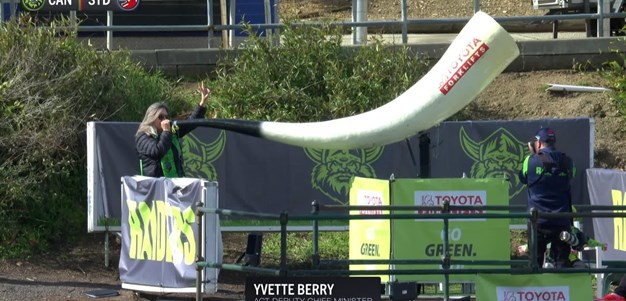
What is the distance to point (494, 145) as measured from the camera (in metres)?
14.0

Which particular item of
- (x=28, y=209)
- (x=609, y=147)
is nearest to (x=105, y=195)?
(x=28, y=209)

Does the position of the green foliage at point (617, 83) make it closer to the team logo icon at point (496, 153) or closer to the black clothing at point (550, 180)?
the team logo icon at point (496, 153)

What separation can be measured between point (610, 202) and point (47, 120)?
6.62 meters

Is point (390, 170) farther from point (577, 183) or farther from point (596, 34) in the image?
point (596, 34)

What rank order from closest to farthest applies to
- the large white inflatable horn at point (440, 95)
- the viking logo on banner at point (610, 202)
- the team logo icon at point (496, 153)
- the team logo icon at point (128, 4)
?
the large white inflatable horn at point (440, 95)
the viking logo on banner at point (610, 202)
the team logo icon at point (496, 153)
the team logo icon at point (128, 4)

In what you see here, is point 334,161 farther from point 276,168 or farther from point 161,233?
point 161,233

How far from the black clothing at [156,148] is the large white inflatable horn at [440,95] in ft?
11.5

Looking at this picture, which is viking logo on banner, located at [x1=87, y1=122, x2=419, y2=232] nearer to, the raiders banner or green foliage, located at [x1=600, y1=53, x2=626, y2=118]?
the raiders banner

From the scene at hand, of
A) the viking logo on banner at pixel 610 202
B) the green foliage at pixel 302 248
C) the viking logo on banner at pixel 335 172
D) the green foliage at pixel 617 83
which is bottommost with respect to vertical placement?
the green foliage at pixel 302 248

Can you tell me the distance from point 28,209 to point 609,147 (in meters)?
7.84

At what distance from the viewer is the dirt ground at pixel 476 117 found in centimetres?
1243

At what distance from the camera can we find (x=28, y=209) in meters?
14.2

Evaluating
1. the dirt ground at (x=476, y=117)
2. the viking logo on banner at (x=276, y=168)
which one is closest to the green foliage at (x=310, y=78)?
the dirt ground at (x=476, y=117)

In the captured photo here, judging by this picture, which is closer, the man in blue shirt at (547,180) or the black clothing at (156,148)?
the black clothing at (156,148)
